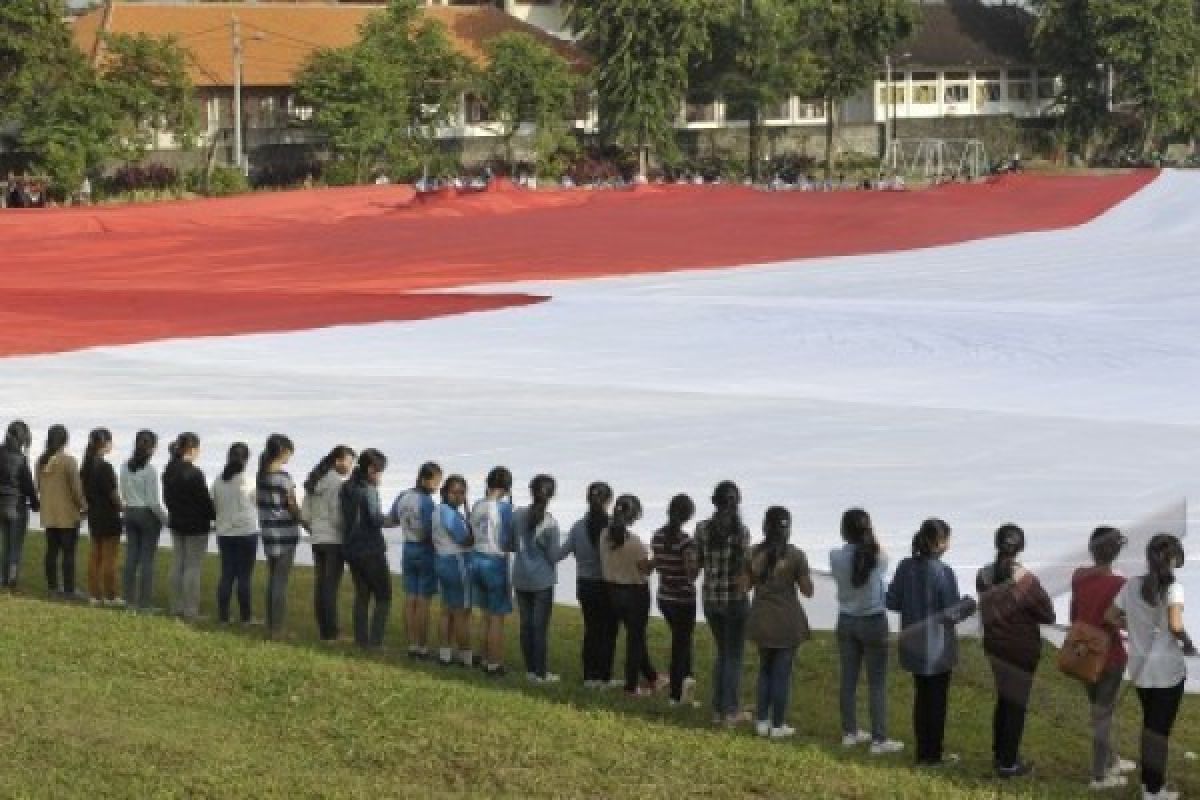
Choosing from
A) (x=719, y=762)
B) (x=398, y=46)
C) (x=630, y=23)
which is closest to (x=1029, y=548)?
(x=719, y=762)

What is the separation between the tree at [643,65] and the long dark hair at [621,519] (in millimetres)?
73105

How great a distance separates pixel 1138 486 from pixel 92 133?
5482cm

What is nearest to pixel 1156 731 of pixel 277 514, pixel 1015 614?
pixel 1015 614

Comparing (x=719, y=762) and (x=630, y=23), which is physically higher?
(x=630, y=23)

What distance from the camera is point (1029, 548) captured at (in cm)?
1816

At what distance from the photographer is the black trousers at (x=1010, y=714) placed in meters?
12.4

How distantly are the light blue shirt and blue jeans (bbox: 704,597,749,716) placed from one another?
63cm

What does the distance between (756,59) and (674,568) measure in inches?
3065

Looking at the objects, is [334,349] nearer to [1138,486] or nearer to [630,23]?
[1138,486]

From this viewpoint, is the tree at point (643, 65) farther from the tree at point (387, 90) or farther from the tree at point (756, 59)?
the tree at point (387, 90)

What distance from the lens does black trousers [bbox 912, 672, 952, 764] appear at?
12.7 meters

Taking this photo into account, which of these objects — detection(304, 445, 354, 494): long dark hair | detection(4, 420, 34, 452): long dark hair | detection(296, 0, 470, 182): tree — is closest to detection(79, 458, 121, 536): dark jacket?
detection(4, 420, 34, 452): long dark hair

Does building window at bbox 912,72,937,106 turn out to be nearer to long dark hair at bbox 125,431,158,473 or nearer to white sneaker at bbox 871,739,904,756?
long dark hair at bbox 125,431,158,473

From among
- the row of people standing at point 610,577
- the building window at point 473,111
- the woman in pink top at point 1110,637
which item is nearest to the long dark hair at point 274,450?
the row of people standing at point 610,577
